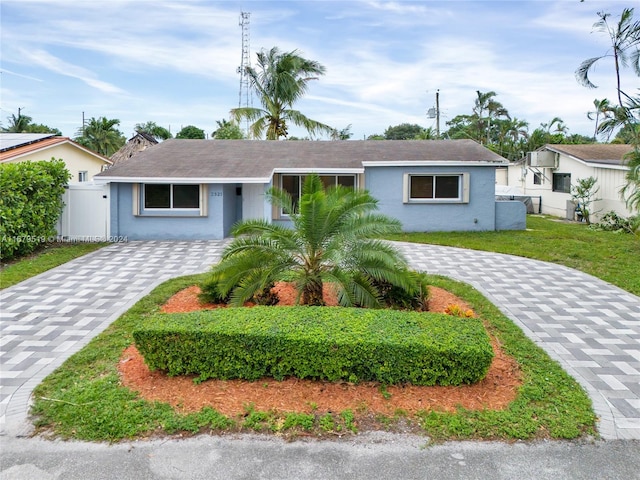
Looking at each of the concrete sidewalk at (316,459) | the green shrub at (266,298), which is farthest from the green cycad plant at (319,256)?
the concrete sidewalk at (316,459)

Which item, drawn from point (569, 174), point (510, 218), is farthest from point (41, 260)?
point (569, 174)

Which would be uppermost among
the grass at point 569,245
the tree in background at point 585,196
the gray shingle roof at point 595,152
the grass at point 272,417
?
the gray shingle roof at point 595,152

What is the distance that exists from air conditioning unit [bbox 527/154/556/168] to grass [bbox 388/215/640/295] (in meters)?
5.25

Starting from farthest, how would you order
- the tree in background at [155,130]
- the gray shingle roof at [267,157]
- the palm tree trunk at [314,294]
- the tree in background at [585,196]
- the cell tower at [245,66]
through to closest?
the tree in background at [155,130] < the cell tower at [245,66] < the tree in background at [585,196] < the gray shingle roof at [267,157] < the palm tree trunk at [314,294]

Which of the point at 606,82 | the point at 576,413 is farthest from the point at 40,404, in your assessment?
the point at 606,82

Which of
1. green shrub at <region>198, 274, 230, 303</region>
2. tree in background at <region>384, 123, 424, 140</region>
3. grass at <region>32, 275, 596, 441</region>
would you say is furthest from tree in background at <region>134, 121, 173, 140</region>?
grass at <region>32, 275, 596, 441</region>

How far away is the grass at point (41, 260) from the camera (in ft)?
→ 34.5

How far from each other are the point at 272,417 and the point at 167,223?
1231cm

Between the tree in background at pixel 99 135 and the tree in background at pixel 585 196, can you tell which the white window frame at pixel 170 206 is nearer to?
the tree in background at pixel 585 196

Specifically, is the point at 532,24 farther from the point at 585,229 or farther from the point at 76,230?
the point at 76,230

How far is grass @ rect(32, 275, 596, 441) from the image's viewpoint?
4.49 metres

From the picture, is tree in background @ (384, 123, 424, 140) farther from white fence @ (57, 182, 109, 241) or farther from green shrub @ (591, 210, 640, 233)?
white fence @ (57, 182, 109, 241)

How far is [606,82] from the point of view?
16453 mm

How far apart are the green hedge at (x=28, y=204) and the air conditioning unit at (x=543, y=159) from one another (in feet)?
68.8
